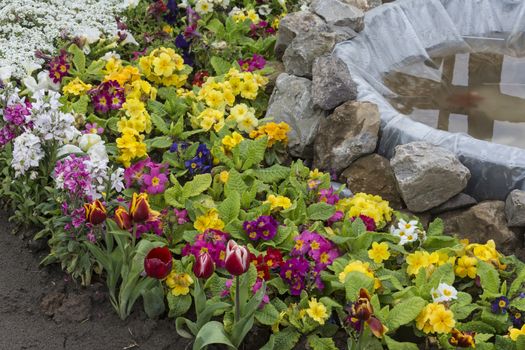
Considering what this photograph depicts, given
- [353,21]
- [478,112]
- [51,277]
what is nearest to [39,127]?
[51,277]

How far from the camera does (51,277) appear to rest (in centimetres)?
363

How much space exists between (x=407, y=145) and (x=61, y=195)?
174cm

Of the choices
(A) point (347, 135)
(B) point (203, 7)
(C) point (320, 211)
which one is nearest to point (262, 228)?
(C) point (320, 211)

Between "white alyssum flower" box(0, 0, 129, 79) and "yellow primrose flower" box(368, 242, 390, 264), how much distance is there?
2662 mm

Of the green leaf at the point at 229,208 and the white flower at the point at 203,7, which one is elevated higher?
the white flower at the point at 203,7

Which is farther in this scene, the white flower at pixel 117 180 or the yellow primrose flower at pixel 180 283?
the white flower at pixel 117 180

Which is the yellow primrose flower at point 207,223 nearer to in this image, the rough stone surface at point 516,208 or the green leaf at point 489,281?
the green leaf at point 489,281

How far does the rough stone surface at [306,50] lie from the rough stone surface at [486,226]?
1390 millimetres

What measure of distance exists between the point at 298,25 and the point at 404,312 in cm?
241

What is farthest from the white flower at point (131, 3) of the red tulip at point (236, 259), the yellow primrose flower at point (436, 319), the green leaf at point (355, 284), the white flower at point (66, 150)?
the yellow primrose flower at point (436, 319)

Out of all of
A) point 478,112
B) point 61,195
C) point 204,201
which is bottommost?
point 478,112

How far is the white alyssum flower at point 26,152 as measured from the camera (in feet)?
12.1

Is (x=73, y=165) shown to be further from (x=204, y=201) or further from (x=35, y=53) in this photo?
(x=35, y=53)

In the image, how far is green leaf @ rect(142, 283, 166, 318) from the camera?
3.27m
